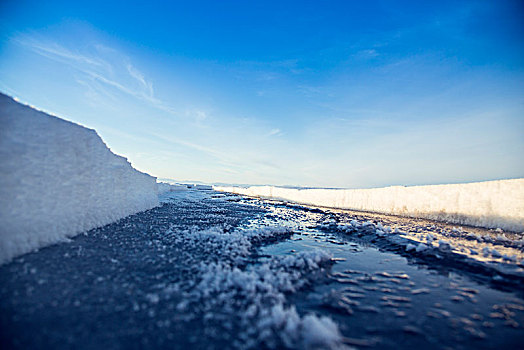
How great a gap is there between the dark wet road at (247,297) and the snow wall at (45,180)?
0.51 metres

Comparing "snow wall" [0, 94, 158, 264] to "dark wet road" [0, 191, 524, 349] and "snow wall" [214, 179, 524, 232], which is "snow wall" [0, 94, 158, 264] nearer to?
"dark wet road" [0, 191, 524, 349]

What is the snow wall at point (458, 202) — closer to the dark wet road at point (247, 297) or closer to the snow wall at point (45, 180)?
the dark wet road at point (247, 297)

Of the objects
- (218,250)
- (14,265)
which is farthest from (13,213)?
(218,250)

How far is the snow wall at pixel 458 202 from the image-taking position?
7.67m

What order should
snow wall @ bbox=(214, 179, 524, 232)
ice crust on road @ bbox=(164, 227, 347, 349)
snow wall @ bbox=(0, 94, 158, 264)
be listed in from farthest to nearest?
snow wall @ bbox=(214, 179, 524, 232), snow wall @ bbox=(0, 94, 158, 264), ice crust on road @ bbox=(164, 227, 347, 349)

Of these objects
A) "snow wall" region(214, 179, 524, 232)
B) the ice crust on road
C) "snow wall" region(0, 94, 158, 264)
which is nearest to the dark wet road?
the ice crust on road

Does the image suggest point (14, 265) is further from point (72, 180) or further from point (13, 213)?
point (72, 180)

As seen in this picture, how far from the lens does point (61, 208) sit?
15.4 feet

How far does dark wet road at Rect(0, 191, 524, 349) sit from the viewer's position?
80.6 inches

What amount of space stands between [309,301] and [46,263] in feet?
13.7

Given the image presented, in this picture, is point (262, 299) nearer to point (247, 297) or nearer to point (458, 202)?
point (247, 297)

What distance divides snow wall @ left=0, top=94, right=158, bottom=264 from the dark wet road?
1.69ft

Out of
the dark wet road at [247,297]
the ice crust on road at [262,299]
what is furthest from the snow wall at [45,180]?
the ice crust on road at [262,299]

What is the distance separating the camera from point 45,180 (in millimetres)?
4328
